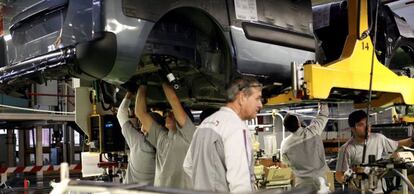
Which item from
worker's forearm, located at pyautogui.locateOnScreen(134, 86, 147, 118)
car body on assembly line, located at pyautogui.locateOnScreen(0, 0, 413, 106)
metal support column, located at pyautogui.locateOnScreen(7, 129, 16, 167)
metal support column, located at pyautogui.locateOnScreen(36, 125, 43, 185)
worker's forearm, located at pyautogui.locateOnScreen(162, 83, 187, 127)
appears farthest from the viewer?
metal support column, located at pyautogui.locateOnScreen(7, 129, 16, 167)

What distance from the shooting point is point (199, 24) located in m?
3.62

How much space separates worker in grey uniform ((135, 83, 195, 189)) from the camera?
12.8 ft

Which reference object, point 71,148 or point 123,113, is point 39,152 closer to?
point 71,148

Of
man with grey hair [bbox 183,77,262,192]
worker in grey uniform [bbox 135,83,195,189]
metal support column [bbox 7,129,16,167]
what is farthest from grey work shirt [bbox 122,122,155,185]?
metal support column [bbox 7,129,16,167]

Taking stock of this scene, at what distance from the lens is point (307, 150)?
5375 mm

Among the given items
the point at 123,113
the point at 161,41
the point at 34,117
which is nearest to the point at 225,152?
the point at 161,41

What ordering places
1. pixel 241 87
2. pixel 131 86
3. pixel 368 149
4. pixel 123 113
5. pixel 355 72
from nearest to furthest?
pixel 241 87 < pixel 355 72 < pixel 131 86 < pixel 123 113 < pixel 368 149

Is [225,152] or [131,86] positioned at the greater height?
[131,86]

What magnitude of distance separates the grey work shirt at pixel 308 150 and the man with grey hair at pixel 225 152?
8.16 ft

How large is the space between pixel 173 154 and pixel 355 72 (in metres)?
1.64

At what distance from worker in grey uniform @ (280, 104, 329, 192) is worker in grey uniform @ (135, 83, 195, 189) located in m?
1.79

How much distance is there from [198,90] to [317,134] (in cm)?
178

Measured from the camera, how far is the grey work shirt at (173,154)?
3.95m

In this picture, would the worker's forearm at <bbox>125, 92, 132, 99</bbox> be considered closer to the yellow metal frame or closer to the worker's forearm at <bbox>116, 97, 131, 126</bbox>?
the worker's forearm at <bbox>116, 97, 131, 126</bbox>
